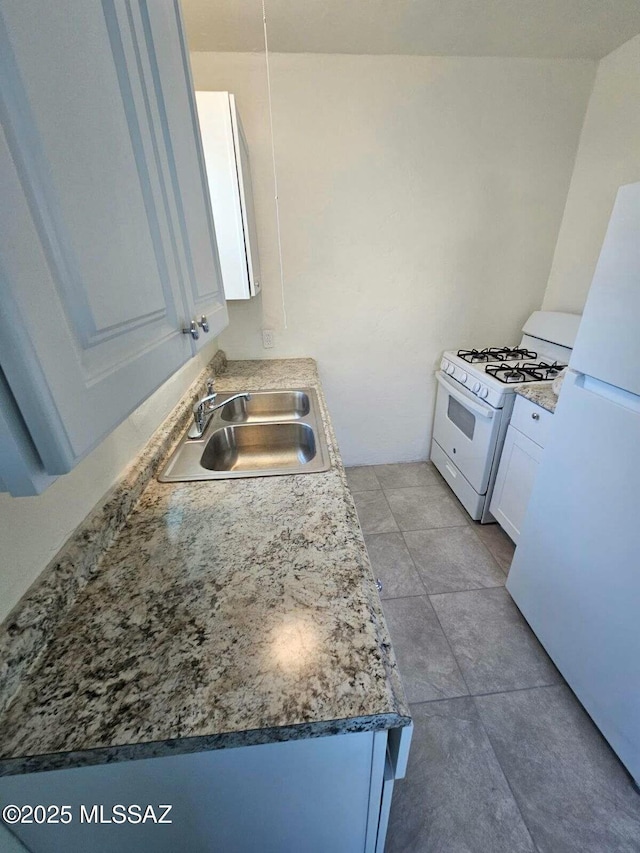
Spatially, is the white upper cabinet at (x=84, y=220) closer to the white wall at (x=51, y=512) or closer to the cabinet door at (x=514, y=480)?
the white wall at (x=51, y=512)

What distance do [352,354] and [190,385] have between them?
1.26 meters

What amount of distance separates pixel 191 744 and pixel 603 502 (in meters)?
1.29

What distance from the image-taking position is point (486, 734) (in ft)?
3.98

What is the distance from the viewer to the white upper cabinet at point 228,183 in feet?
4.42

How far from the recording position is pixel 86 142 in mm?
421

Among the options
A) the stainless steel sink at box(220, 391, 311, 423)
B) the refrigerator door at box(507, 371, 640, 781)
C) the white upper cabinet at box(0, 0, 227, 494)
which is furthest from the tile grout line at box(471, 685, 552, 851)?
the white upper cabinet at box(0, 0, 227, 494)

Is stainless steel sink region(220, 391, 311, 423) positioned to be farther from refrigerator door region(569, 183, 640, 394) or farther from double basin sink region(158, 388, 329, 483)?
refrigerator door region(569, 183, 640, 394)

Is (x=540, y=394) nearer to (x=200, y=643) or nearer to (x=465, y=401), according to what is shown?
(x=465, y=401)

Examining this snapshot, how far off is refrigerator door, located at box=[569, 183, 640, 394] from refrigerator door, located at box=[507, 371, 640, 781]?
76 mm

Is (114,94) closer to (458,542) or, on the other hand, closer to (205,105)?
(205,105)

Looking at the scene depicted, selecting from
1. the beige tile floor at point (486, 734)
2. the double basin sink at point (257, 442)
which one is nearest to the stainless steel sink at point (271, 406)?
the double basin sink at point (257, 442)

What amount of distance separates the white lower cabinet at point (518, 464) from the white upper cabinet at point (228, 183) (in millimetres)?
1567

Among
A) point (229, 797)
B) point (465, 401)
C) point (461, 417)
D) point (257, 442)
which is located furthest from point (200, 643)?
point (461, 417)

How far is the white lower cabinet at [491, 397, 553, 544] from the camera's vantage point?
1672 mm
